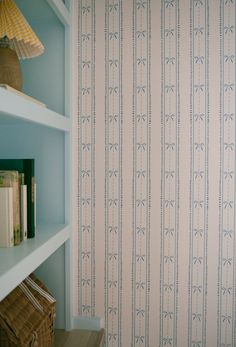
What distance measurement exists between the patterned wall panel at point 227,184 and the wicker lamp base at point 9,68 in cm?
83

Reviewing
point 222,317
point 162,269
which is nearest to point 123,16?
point 162,269

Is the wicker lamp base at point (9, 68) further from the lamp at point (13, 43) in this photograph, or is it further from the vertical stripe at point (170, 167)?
the vertical stripe at point (170, 167)

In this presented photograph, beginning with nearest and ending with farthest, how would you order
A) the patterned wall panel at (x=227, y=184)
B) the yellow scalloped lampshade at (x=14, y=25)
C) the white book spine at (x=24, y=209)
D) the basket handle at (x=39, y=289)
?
the yellow scalloped lampshade at (x=14, y=25)
the white book spine at (x=24, y=209)
the basket handle at (x=39, y=289)
the patterned wall panel at (x=227, y=184)

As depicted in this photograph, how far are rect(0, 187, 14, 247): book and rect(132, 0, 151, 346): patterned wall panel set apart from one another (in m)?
0.59

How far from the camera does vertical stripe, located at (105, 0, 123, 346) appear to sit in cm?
153

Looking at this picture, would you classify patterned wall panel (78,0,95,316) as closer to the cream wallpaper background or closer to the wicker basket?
the cream wallpaper background

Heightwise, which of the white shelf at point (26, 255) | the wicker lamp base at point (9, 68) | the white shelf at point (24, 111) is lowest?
the white shelf at point (26, 255)

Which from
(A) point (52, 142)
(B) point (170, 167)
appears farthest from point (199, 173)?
(A) point (52, 142)

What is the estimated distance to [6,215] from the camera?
1107mm

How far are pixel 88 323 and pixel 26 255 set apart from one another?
70 centimetres

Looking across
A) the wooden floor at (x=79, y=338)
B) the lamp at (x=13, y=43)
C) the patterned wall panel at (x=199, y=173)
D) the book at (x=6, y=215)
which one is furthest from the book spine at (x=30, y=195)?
the patterned wall panel at (x=199, y=173)

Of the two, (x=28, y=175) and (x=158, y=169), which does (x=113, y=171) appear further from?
(x=28, y=175)

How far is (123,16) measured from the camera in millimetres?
1521

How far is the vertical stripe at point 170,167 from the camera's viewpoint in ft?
4.91
